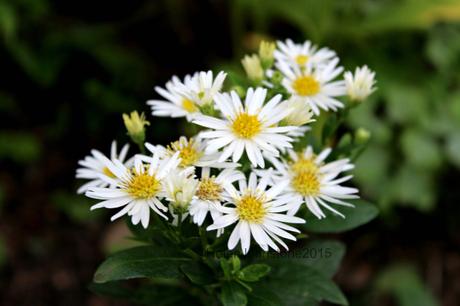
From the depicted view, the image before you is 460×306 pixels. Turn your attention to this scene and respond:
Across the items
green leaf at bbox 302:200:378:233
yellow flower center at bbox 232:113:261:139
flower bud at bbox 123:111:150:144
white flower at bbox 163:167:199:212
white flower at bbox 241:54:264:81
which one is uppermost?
white flower at bbox 241:54:264:81

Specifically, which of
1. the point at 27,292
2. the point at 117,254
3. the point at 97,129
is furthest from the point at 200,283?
the point at 97,129

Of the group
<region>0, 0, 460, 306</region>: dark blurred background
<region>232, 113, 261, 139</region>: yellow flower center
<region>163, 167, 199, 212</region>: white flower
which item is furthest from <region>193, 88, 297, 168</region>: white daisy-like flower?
<region>0, 0, 460, 306</region>: dark blurred background

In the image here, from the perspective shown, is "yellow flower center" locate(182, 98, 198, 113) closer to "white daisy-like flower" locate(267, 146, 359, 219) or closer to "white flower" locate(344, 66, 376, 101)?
"white daisy-like flower" locate(267, 146, 359, 219)

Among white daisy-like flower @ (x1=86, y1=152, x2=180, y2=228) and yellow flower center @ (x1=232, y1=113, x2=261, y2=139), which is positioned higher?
yellow flower center @ (x1=232, y1=113, x2=261, y2=139)

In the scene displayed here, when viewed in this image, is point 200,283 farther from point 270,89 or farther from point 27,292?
point 27,292

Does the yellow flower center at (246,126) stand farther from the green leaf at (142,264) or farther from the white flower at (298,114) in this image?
the green leaf at (142,264)

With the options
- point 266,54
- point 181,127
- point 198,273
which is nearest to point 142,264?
point 198,273

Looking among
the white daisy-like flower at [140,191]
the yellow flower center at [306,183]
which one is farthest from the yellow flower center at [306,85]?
the white daisy-like flower at [140,191]
